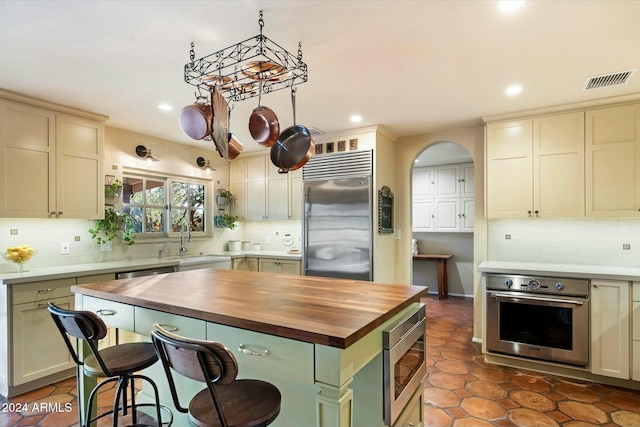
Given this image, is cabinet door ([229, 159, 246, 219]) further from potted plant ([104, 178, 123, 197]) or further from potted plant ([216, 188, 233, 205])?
potted plant ([104, 178, 123, 197])

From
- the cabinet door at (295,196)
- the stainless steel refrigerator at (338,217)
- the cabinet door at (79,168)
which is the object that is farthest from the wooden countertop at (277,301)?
the cabinet door at (295,196)

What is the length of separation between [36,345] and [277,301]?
2501 mm

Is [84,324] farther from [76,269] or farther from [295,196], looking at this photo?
[295,196]

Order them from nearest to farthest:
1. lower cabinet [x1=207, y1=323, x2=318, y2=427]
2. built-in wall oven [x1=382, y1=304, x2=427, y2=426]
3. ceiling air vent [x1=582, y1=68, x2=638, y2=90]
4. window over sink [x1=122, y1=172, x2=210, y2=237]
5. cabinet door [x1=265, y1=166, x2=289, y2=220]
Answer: lower cabinet [x1=207, y1=323, x2=318, y2=427] < built-in wall oven [x1=382, y1=304, x2=427, y2=426] < ceiling air vent [x1=582, y1=68, x2=638, y2=90] < window over sink [x1=122, y1=172, x2=210, y2=237] < cabinet door [x1=265, y1=166, x2=289, y2=220]

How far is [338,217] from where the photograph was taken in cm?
419

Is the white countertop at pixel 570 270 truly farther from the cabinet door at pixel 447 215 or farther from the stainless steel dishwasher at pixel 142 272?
the stainless steel dishwasher at pixel 142 272

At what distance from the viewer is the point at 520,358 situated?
125 inches

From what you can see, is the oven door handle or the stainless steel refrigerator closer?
the oven door handle

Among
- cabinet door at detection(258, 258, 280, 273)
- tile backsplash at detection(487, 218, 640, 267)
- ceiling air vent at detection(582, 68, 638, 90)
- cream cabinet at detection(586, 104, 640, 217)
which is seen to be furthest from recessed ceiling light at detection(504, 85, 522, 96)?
cabinet door at detection(258, 258, 280, 273)

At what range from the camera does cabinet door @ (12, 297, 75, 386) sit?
275 centimetres

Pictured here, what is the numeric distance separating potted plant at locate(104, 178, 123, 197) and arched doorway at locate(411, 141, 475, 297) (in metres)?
4.47

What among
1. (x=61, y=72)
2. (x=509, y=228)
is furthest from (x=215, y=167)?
(x=509, y=228)

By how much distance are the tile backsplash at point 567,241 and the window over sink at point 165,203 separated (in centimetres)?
388

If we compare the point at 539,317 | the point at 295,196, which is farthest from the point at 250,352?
the point at 295,196
